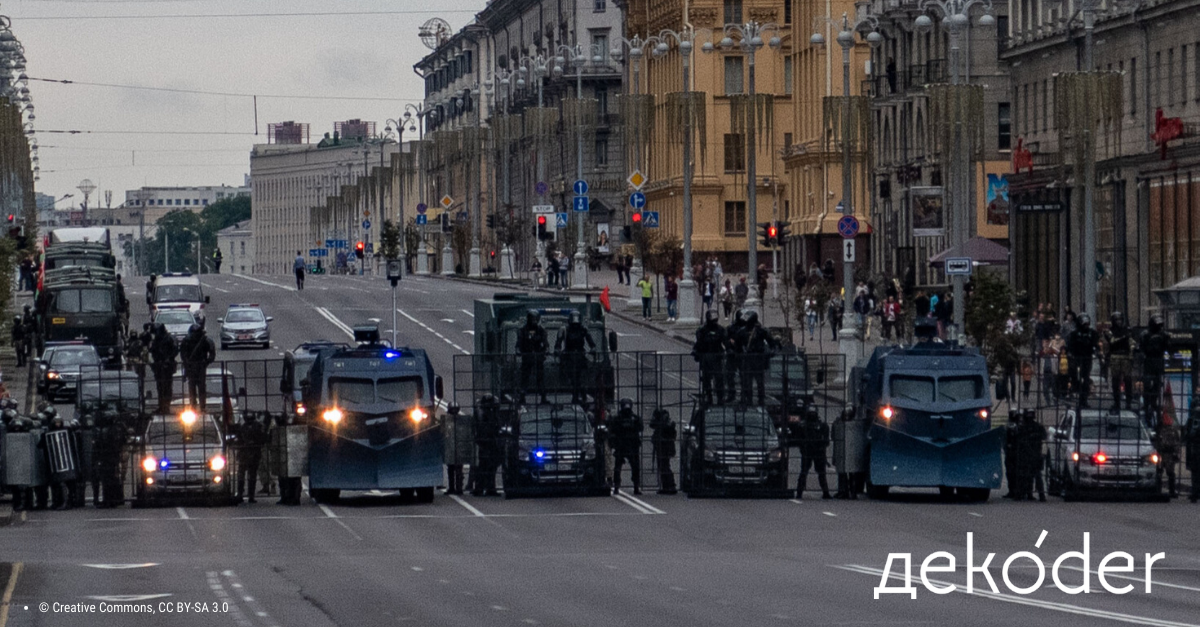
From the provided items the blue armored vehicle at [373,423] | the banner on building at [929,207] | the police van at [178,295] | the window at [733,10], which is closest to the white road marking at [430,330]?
the police van at [178,295]

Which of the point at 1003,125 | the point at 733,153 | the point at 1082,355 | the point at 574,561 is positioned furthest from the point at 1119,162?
the point at 733,153

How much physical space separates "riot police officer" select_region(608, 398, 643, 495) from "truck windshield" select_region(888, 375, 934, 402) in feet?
12.8

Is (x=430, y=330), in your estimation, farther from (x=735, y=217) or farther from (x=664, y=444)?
(x=735, y=217)

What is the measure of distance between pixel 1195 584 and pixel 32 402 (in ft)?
129

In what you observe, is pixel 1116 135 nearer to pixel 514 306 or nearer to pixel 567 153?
pixel 514 306

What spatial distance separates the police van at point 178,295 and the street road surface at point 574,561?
132ft

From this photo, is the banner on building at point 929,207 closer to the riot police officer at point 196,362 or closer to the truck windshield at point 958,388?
the riot police officer at point 196,362

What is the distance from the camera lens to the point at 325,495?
34.6m

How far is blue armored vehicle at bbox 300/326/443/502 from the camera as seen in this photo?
3334 cm

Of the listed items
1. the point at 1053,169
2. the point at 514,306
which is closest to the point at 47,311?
the point at 514,306

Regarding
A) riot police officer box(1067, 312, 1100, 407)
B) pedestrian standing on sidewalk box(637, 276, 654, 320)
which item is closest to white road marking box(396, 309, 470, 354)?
pedestrian standing on sidewalk box(637, 276, 654, 320)

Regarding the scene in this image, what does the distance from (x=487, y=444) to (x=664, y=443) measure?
8.87ft

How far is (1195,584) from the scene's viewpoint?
74.3ft

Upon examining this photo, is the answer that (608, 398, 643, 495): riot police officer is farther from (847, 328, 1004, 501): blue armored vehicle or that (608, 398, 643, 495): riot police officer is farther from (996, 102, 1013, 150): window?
(996, 102, 1013, 150): window
